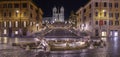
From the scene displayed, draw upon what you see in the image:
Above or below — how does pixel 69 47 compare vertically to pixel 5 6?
below

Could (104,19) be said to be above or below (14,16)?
below

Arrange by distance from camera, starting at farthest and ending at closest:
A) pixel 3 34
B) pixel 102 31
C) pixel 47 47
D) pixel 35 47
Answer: pixel 3 34, pixel 102 31, pixel 35 47, pixel 47 47

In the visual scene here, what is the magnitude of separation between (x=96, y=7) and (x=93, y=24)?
212 inches

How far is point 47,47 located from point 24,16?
63.8 metres

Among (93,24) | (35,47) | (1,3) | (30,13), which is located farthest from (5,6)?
(35,47)

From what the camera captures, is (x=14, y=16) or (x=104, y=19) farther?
(x=14, y=16)

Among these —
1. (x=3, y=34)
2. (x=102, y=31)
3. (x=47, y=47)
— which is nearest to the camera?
(x=47, y=47)

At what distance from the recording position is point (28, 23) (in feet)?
324

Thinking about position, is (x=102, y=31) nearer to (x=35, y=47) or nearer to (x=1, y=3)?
(x=1, y=3)

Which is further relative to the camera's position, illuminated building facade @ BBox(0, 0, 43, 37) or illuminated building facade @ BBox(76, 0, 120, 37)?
illuminated building facade @ BBox(0, 0, 43, 37)

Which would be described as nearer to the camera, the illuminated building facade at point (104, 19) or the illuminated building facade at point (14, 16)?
the illuminated building facade at point (104, 19)

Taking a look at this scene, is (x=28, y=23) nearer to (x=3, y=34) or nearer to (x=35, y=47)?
(x=3, y=34)

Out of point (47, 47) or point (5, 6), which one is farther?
point (5, 6)

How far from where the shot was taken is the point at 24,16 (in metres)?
97.4
